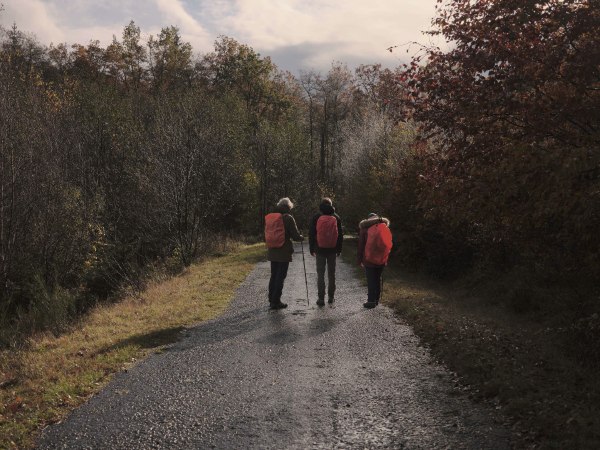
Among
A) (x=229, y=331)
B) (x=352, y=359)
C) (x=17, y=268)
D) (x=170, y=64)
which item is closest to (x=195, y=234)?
(x=17, y=268)

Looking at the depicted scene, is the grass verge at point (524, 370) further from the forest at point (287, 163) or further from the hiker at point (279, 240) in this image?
the hiker at point (279, 240)

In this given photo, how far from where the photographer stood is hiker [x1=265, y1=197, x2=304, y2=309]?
9945 millimetres

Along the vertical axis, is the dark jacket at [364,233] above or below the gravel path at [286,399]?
above

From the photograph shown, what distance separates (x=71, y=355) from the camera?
24.0 ft

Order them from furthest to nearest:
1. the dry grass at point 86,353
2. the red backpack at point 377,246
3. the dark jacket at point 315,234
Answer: the dark jacket at point 315,234 < the red backpack at point 377,246 < the dry grass at point 86,353

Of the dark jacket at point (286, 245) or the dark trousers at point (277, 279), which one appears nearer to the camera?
the dark jacket at point (286, 245)

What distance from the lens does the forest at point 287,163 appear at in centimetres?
618

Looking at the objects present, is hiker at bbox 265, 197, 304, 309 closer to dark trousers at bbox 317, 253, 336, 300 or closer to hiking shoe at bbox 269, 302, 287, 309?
hiking shoe at bbox 269, 302, 287, 309

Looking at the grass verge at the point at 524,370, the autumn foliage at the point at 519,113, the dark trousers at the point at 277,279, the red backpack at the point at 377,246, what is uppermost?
the autumn foliage at the point at 519,113

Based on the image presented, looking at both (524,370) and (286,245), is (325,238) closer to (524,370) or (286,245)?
(286,245)

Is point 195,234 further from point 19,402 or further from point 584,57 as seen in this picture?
point 584,57

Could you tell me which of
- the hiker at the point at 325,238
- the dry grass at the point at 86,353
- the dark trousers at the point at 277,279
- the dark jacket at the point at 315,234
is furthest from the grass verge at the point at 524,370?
the dry grass at the point at 86,353

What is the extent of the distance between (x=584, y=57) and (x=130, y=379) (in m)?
6.41

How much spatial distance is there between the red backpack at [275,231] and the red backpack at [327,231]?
78cm
